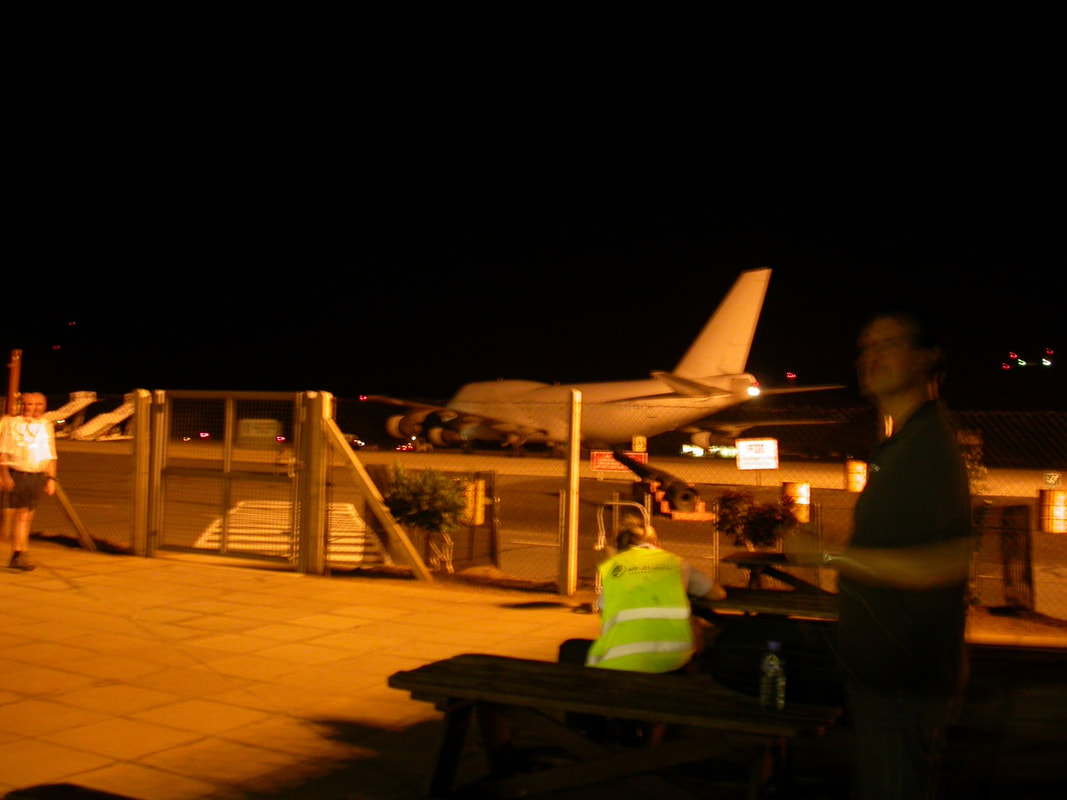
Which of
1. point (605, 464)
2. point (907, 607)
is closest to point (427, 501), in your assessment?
point (605, 464)

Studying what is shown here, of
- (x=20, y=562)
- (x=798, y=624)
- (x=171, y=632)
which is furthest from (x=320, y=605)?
(x=798, y=624)

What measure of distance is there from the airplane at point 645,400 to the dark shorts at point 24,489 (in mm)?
20972

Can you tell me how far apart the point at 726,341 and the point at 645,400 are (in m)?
3.31

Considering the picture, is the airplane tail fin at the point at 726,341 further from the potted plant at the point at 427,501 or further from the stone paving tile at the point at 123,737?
the stone paving tile at the point at 123,737

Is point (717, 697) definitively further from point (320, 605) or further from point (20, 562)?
point (20, 562)

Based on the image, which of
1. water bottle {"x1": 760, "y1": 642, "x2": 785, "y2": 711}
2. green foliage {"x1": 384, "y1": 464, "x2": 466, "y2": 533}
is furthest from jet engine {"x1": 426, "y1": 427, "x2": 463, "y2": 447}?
water bottle {"x1": 760, "y1": 642, "x2": 785, "y2": 711}

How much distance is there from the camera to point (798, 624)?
19.0 ft

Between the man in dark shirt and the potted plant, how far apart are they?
8.15 meters

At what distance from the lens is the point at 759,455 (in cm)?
1021

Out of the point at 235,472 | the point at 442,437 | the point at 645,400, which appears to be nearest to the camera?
the point at 235,472

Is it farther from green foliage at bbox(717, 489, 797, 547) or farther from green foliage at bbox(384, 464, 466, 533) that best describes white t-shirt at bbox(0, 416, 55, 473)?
green foliage at bbox(717, 489, 797, 547)

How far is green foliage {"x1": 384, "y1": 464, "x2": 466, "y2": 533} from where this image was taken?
10711 millimetres

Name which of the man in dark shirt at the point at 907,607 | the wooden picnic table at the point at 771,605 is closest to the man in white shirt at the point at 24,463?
the wooden picnic table at the point at 771,605

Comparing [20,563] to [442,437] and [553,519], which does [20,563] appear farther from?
[442,437]
